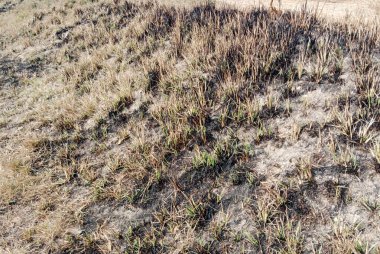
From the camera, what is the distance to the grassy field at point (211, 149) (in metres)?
3.68

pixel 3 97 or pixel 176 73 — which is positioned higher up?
pixel 176 73

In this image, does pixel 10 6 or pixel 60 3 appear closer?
pixel 60 3

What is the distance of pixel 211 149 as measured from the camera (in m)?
4.79

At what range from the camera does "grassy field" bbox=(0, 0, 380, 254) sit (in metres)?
3.68

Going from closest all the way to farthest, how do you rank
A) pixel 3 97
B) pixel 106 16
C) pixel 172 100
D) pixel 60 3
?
pixel 172 100, pixel 3 97, pixel 106 16, pixel 60 3

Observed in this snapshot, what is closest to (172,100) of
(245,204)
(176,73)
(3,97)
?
(176,73)

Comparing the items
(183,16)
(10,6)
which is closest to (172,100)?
(183,16)

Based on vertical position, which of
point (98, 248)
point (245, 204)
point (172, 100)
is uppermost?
point (172, 100)

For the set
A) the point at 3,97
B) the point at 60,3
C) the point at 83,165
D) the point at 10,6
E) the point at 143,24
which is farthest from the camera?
the point at 10,6

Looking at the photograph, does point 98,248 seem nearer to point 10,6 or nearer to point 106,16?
point 106,16

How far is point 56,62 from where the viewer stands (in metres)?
9.87

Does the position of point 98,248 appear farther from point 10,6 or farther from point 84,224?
point 10,6

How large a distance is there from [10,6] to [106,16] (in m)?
11.9

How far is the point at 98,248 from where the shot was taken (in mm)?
3852
